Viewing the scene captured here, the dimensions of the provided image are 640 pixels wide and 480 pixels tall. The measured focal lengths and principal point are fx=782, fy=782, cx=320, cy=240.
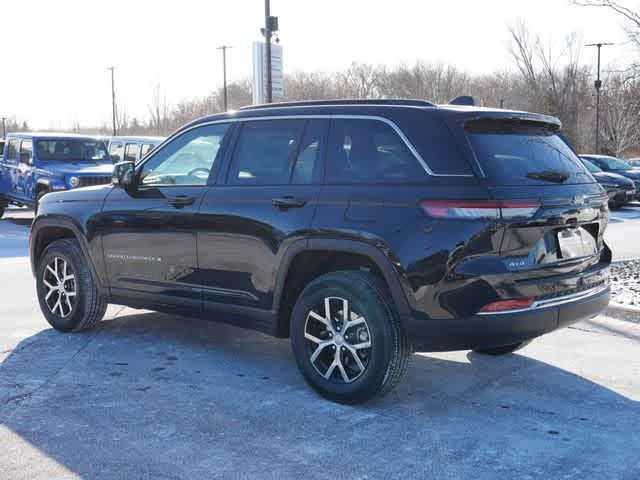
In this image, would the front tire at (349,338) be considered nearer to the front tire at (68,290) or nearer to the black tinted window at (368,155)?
the black tinted window at (368,155)

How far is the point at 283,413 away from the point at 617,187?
1817cm

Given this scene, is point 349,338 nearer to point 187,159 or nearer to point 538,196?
point 538,196

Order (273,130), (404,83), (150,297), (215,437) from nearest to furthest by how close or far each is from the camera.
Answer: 1. (215,437)
2. (273,130)
3. (150,297)
4. (404,83)

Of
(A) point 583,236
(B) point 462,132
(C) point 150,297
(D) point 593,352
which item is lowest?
(D) point 593,352

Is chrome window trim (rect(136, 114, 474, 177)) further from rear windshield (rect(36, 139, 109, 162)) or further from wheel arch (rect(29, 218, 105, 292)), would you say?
rear windshield (rect(36, 139, 109, 162))

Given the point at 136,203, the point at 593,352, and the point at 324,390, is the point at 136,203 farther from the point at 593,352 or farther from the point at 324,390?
the point at 593,352

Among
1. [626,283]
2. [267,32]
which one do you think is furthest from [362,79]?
[626,283]

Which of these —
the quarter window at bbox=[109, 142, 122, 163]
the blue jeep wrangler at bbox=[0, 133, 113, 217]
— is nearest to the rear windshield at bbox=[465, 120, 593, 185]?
the blue jeep wrangler at bbox=[0, 133, 113, 217]

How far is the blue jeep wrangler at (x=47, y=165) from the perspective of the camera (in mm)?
15367

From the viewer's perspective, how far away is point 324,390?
4746 millimetres

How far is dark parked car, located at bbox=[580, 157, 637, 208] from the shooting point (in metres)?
20.5

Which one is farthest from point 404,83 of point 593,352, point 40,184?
point 593,352

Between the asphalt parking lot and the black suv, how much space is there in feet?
1.15

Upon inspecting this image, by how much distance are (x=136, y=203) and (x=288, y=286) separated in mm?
1612
